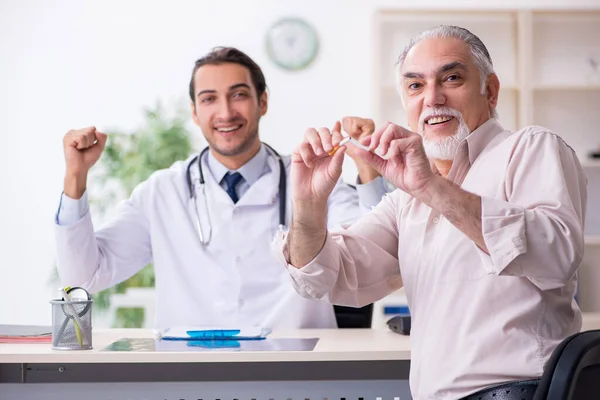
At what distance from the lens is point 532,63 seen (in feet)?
14.8

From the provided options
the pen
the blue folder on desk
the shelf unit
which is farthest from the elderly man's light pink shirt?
the shelf unit

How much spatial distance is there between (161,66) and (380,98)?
137 cm

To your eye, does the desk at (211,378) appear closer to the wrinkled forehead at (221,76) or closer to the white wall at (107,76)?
the wrinkled forehead at (221,76)

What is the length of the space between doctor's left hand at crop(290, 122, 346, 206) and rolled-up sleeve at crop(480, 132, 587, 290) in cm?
32

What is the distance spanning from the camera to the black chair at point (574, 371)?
115 centimetres

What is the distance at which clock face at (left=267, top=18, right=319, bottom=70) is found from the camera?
4805 mm

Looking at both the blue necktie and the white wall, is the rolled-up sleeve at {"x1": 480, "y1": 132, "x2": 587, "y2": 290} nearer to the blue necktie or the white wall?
the blue necktie

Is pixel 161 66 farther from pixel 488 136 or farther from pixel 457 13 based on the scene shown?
pixel 488 136

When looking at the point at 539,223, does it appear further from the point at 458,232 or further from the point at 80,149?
the point at 80,149

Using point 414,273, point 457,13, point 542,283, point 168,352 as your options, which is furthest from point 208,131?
point 457,13

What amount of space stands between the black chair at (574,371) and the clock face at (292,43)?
376cm

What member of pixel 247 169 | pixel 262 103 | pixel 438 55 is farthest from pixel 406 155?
pixel 262 103

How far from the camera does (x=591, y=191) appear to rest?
4.58 m

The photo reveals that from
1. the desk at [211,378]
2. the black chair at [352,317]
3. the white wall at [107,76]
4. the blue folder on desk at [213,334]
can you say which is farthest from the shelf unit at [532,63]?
the desk at [211,378]
